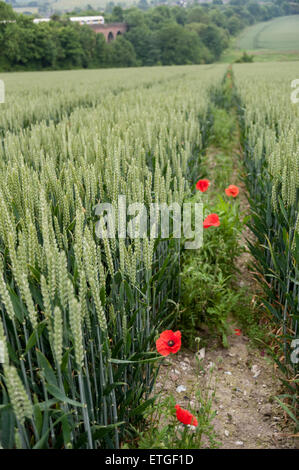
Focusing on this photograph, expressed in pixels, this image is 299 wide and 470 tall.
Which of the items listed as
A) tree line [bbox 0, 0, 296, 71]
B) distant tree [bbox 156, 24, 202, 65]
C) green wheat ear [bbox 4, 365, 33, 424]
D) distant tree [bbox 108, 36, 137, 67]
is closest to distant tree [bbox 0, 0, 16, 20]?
tree line [bbox 0, 0, 296, 71]

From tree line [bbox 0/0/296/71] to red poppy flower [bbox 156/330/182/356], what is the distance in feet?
95.6

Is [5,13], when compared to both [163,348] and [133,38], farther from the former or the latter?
[163,348]

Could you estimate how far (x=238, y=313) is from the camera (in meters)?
2.37

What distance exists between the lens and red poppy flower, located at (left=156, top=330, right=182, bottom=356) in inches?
60.1

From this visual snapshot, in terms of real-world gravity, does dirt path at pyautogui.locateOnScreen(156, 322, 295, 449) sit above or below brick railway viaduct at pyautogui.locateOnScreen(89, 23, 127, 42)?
below

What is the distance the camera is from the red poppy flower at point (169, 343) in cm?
153

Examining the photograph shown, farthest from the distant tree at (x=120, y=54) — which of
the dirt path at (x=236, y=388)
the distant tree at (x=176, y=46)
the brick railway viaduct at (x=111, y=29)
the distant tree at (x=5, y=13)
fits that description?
the dirt path at (x=236, y=388)

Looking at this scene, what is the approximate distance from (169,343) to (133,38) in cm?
6091

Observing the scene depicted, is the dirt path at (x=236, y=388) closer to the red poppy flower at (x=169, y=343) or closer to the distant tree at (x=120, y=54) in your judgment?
the red poppy flower at (x=169, y=343)

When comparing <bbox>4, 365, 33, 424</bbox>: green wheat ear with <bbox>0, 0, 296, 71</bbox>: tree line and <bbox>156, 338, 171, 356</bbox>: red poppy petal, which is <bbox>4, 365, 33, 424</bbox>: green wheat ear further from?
<bbox>0, 0, 296, 71</bbox>: tree line

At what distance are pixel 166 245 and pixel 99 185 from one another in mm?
509
